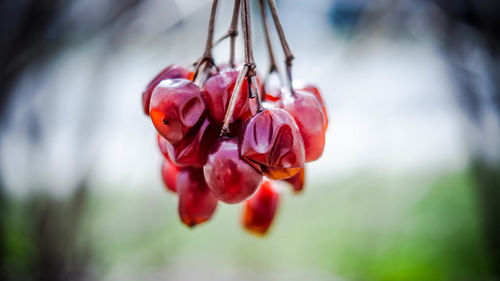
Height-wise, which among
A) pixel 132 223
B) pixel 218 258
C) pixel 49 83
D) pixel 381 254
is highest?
pixel 49 83

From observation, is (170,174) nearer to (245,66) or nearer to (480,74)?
(245,66)

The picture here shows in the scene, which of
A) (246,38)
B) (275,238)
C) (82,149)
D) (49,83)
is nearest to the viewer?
(246,38)

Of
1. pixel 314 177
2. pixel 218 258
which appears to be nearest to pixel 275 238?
pixel 218 258

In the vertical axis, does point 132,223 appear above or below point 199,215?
above

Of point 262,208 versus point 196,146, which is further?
point 262,208

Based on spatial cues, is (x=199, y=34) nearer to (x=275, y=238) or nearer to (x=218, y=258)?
(x=218, y=258)

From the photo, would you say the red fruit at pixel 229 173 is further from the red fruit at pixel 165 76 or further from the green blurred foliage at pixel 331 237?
the green blurred foliage at pixel 331 237

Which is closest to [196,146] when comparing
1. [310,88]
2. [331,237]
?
[310,88]

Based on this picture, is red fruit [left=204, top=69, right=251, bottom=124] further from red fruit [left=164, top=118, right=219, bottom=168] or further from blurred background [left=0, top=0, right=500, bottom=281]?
blurred background [left=0, top=0, right=500, bottom=281]

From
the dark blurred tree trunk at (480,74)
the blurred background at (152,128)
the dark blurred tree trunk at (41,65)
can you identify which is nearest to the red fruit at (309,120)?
the blurred background at (152,128)
